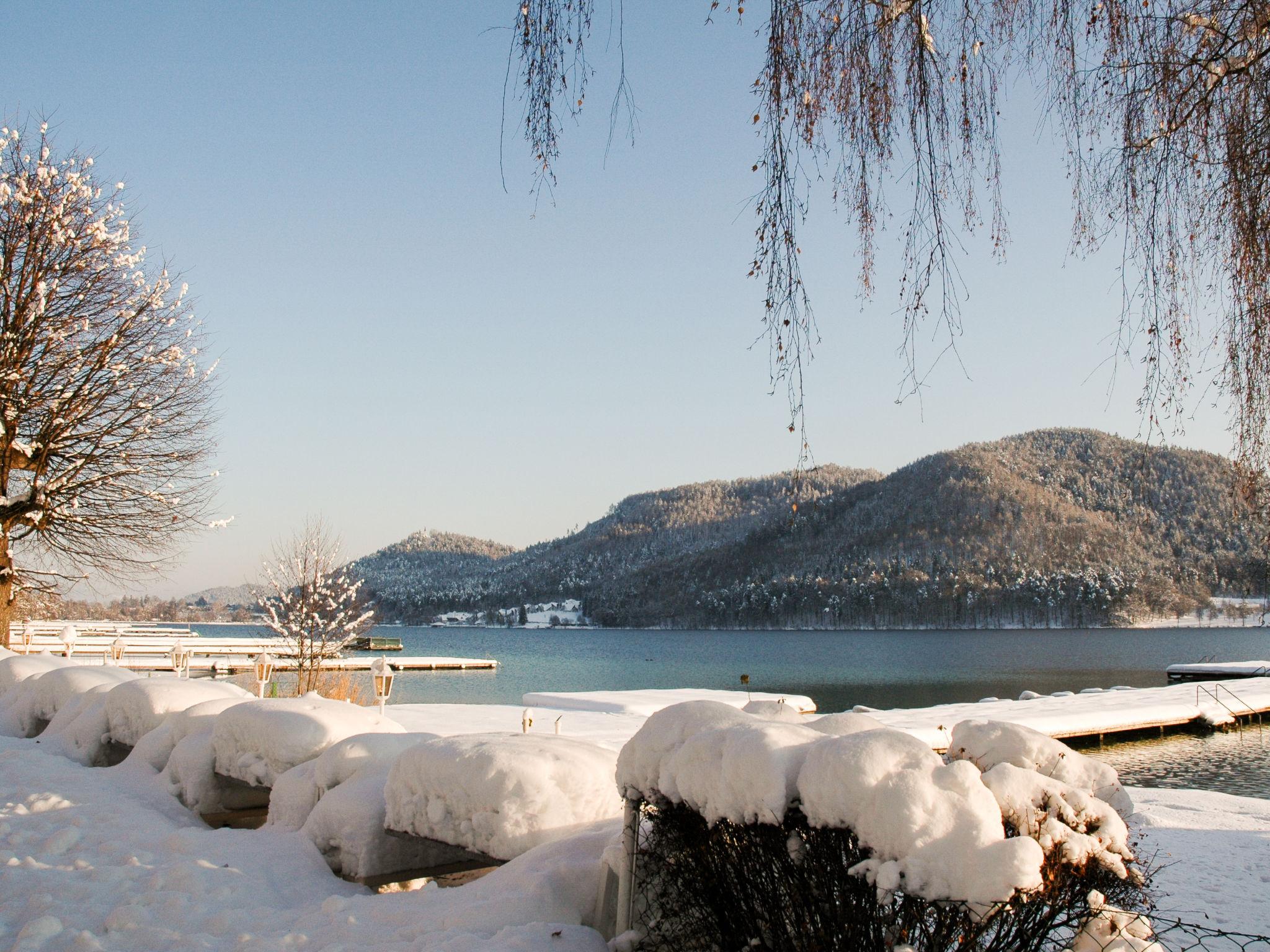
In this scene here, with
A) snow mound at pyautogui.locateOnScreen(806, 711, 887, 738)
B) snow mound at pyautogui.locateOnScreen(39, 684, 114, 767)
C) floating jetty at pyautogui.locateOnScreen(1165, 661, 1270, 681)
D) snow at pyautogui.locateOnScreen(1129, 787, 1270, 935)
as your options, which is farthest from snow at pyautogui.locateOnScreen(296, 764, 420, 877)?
floating jetty at pyautogui.locateOnScreen(1165, 661, 1270, 681)

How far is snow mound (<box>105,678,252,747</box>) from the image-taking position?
7.55m

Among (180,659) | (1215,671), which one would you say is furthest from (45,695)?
(1215,671)

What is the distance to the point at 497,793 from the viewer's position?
4266mm

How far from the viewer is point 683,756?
10.4 ft

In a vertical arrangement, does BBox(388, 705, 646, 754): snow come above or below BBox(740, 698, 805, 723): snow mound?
below

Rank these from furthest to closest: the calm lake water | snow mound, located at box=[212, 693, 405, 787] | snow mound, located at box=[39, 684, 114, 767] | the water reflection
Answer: the calm lake water
the water reflection
snow mound, located at box=[39, 684, 114, 767]
snow mound, located at box=[212, 693, 405, 787]

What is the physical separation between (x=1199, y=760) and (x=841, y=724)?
17228 millimetres

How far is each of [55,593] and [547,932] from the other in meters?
17.1

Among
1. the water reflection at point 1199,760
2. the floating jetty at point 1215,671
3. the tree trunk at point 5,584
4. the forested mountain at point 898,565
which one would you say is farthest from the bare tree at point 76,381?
the forested mountain at point 898,565

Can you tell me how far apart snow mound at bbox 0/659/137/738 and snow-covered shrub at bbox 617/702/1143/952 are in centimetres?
795

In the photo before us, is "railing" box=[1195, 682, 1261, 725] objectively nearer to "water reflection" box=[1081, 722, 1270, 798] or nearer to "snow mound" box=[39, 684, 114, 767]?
"water reflection" box=[1081, 722, 1270, 798]

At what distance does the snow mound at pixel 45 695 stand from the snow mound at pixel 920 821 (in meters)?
8.53

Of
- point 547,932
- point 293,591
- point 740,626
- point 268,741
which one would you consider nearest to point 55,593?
point 293,591

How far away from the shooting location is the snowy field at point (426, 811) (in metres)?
2.68
